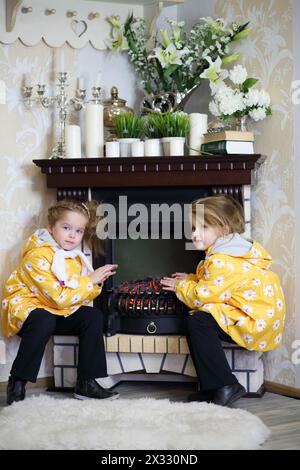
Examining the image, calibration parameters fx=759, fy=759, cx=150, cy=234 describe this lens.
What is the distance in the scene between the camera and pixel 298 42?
306 cm

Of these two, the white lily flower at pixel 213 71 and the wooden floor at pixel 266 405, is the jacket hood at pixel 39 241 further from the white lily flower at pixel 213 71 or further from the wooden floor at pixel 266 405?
the white lily flower at pixel 213 71

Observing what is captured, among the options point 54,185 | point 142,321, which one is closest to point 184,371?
point 142,321

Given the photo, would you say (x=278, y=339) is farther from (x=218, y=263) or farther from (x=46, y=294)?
(x=46, y=294)

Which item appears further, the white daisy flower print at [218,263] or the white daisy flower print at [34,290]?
the white daisy flower print at [34,290]

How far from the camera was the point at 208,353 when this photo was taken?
2.87 m

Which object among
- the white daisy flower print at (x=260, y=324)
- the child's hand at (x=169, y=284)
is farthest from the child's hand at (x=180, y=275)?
the white daisy flower print at (x=260, y=324)

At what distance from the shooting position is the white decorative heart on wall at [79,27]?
133 inches

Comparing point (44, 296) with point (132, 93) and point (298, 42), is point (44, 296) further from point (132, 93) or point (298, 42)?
point (298, 42)

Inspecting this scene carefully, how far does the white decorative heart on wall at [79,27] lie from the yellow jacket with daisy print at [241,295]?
117 centimetres

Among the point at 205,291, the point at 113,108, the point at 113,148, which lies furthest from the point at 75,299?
the point at 113,108

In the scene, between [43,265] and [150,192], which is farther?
[150,192]

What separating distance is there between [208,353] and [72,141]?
108 centimetres

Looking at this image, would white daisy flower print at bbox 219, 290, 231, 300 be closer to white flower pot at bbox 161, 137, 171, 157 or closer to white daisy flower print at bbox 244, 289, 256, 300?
white daisy flower print at bbox 244, 289, 256, 300
